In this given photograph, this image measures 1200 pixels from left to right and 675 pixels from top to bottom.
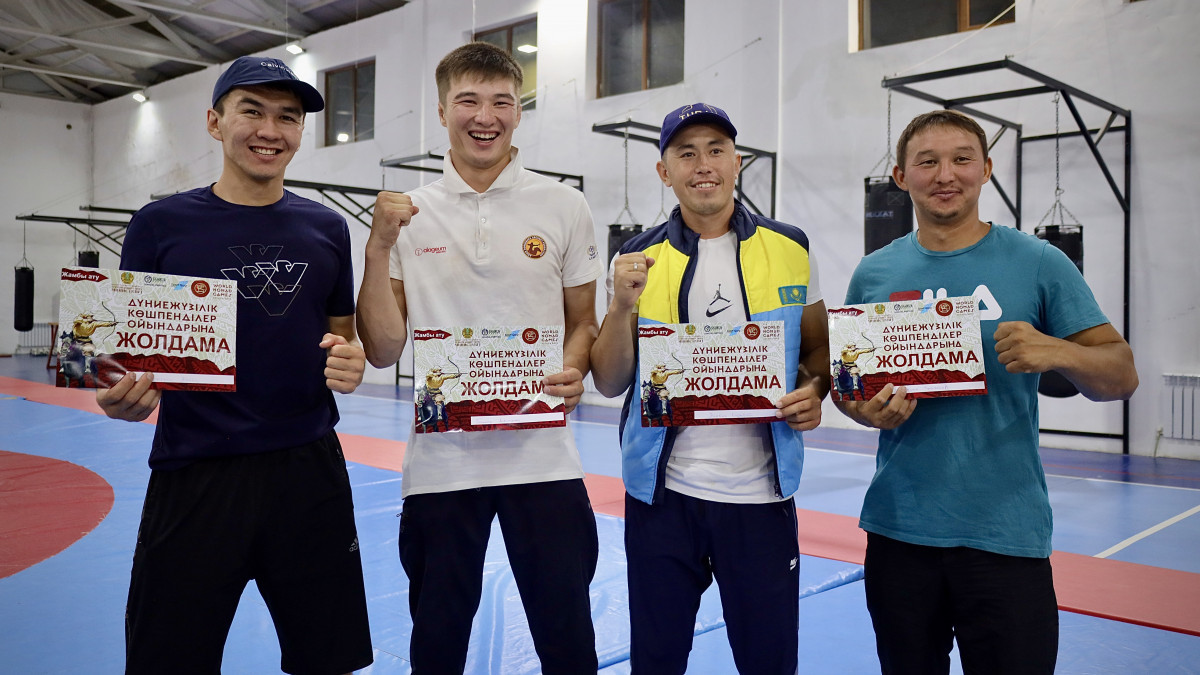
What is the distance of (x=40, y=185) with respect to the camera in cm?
2131

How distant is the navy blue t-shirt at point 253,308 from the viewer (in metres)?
2.05

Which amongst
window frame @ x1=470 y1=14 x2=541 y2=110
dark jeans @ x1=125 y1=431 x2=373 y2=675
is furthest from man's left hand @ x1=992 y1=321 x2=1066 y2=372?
window frame @ x1=470 y1=14 x2=541 y2=110

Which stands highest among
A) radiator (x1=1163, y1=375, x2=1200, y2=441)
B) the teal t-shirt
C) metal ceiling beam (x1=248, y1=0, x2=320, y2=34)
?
metal ceiling beam (x1=248, y1=0, x2=320, y2=34)

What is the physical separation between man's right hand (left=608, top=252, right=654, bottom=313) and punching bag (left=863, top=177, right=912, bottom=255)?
21.3 ft

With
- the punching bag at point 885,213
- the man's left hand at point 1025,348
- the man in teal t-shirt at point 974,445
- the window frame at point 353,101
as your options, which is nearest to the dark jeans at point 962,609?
the man in teal t-shirt at point 974,445

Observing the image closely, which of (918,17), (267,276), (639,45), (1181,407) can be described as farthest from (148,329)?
(639,45)

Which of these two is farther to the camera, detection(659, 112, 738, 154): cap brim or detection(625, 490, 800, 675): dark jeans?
detection(659, 112, 738, 154): cap brim

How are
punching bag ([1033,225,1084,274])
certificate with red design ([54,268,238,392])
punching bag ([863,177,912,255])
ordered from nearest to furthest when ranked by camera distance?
certificate with red design ([54,268,238,392]) → punching bag ([1033,225,1084,274]) → punching bag ([863,177,912,255])

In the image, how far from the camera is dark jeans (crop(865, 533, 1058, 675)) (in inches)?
75.7

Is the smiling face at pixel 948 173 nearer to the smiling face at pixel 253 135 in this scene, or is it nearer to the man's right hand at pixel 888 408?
the man's right hand at pixel 888 408

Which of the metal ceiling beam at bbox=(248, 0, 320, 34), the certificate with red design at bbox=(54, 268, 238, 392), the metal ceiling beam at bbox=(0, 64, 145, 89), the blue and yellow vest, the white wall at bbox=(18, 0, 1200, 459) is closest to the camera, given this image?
the certificate with red design at bbox=(54, 268, 238, 392)

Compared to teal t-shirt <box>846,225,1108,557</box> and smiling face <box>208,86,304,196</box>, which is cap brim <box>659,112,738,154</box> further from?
smiling face <box>208,86,304,196</box>

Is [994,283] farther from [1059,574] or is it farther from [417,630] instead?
[1059,574]

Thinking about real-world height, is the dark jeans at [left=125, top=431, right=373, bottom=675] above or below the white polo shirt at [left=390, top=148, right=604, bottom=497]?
below
